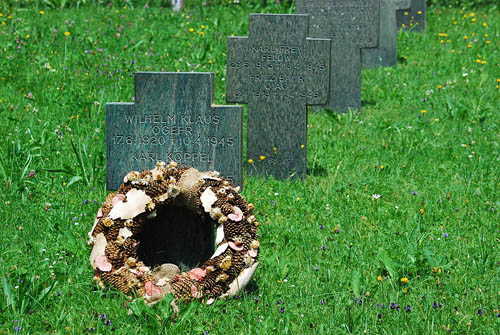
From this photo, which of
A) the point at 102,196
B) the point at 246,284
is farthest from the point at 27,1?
the point at 246,284

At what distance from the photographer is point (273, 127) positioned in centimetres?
652

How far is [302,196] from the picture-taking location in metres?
5.77

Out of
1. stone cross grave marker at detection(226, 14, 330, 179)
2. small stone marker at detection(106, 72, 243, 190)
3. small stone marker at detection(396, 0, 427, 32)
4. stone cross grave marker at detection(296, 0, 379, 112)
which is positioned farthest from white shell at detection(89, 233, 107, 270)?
small stone marker at detection(396, 0, 427, 32)

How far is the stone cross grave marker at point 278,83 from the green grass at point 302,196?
317 millimetres

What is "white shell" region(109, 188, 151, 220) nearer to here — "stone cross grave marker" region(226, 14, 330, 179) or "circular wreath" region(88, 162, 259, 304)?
"circular wreath" region(88, 162, 259, 304)

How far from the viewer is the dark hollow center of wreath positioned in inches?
175

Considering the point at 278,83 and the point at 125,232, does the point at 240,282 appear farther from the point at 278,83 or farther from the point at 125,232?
the point at 278,83

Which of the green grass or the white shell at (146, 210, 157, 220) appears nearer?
the green grass

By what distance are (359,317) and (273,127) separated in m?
3.04

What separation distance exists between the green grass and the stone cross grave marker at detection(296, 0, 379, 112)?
0.69m

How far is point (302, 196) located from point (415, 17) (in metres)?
7.43

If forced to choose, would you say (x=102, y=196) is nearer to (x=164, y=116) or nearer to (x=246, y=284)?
(x=164, y=116)

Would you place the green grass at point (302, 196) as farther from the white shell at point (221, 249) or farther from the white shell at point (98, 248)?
the white shell at point (221, 249)

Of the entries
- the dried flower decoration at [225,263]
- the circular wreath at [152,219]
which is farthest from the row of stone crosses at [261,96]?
the dried flower decoration at [225,263]
